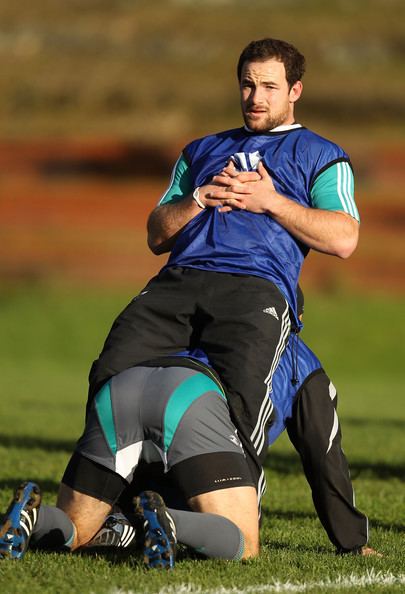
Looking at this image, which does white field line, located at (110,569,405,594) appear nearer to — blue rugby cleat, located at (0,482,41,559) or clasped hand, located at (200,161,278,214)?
blue rugby cleat, located at (0,482,41,559)

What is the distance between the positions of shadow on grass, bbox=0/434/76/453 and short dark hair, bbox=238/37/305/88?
5427 mm

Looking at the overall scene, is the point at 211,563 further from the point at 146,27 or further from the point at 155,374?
the point at 146,27

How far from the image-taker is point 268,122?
5117mm

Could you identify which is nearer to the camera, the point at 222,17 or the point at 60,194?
the point at 60,194

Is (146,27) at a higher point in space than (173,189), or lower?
higher

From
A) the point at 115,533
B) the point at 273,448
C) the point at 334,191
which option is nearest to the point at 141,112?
the point at 273,448

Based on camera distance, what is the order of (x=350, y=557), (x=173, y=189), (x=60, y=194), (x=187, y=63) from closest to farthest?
(x=350, y=557) → (x=173, y=189) → (x=60, y=194) → (x=187, y=63)

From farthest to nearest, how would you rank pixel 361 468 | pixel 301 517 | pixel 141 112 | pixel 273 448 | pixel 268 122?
pixel 141 112 < pixel 273 448 < pixel 361 468 < pixel 301 517 < pixel 268 122

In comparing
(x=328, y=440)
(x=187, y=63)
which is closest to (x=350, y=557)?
(x=328, y=440)

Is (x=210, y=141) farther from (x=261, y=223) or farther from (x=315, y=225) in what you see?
(x=315, y=225)

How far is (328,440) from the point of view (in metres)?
5.00

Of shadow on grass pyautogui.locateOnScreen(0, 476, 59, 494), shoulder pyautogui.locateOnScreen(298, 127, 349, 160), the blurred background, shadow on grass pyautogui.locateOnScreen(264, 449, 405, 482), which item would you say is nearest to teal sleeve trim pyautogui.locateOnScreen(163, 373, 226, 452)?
shoulder pyautogui.locateOnScreen(298, 127, 349, 160)

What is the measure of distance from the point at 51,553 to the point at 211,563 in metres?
0.65

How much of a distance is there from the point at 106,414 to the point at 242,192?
1.10 meters
